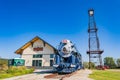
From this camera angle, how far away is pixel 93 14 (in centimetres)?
5572

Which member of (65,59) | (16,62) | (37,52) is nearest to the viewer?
(65,59)

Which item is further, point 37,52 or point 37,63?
point 37,52

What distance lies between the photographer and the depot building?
40375mm

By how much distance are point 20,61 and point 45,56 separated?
575 cm

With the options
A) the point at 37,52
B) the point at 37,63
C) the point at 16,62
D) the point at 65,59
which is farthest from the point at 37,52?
the point at 65,59

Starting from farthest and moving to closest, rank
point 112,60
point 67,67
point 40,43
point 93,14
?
point 112,60 < point 93,14 < point 40,43 < point 67,67

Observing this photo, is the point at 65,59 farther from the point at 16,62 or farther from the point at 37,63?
the point at 37,63

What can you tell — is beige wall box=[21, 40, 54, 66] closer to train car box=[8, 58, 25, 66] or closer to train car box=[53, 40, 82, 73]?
train car box=[8, 58, 25, 66]

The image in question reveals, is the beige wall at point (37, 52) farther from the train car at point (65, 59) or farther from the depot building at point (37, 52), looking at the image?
the train car at point (65, 59)

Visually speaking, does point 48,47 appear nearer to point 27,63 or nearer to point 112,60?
point 27,63

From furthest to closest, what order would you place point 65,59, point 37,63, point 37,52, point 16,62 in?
point 37,52
point 37,63
point 16,62
point 65,59

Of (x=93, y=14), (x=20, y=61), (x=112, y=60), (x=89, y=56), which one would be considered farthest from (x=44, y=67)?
(x=112, y=60)

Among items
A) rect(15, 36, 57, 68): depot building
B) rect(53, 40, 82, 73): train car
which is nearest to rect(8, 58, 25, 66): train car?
rect(15, 36, 57, 68): depot building

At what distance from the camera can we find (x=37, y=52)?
41781mm
